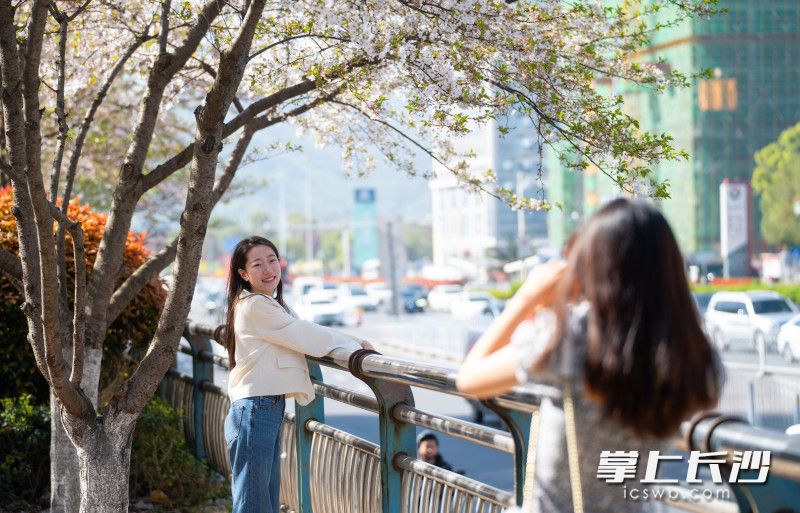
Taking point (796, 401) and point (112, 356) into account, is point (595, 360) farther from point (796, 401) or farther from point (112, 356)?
point (796, 401)

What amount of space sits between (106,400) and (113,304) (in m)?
0.54

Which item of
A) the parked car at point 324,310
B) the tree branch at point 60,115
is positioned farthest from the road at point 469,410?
the parked car at point 324,310

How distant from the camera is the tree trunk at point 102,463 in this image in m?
5.12

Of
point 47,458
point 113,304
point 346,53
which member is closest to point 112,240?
point 113,304

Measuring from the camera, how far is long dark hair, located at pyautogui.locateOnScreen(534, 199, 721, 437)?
2178mm

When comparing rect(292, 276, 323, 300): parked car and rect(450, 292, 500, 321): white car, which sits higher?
rect(450, 292, 500, 321): white car

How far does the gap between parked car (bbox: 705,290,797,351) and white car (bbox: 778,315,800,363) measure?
12.7 ft

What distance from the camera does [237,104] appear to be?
24.0 feet

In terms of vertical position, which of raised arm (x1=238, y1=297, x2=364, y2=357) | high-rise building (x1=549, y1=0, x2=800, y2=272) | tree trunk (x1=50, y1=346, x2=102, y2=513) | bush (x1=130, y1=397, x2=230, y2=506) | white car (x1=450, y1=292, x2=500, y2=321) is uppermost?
high-rise building (x1=549, y1=0, x2=800, y2=272)

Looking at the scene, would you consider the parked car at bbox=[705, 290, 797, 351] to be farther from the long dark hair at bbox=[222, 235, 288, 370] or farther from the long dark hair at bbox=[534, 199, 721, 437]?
the long dark hair at bbox=[534, 199, 721, 437]

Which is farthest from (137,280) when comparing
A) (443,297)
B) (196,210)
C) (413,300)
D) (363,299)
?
(443,297)

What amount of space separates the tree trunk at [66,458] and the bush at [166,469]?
1.29 m

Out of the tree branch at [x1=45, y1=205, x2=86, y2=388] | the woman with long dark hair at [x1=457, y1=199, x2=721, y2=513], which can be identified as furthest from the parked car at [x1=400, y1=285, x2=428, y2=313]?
the woman with long dark hair at [x1=457, y1=199, x2=721, y2=513]

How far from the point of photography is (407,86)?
6.21 m
